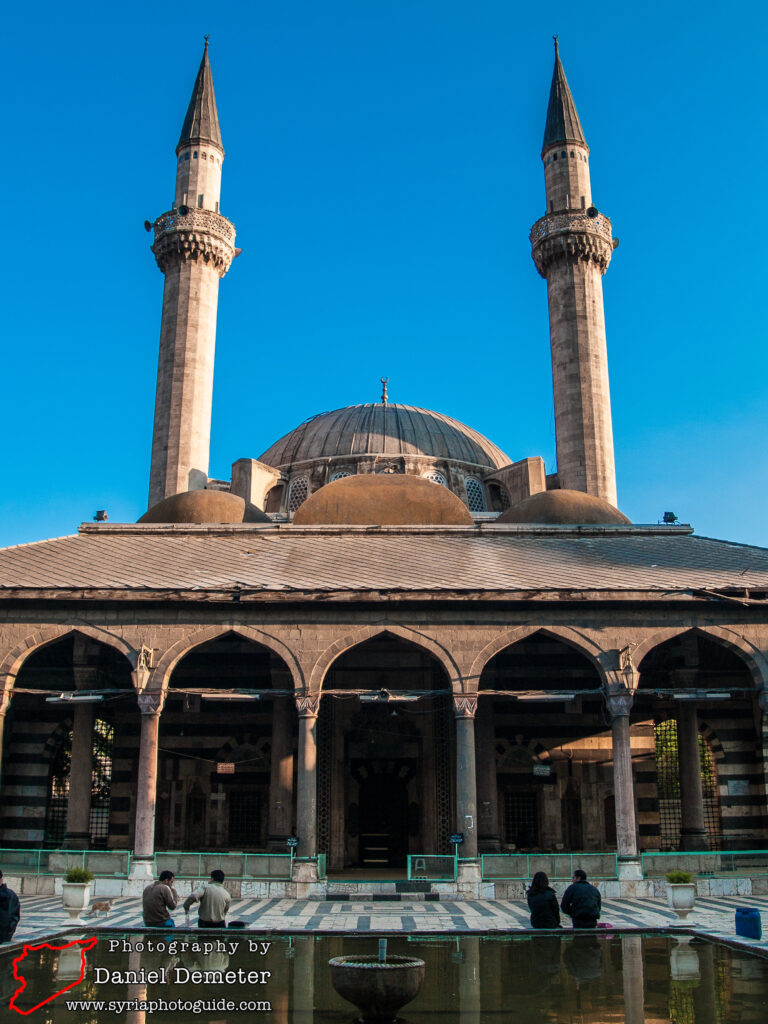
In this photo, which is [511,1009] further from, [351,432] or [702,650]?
[351,432]

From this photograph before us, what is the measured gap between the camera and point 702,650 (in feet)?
79.8

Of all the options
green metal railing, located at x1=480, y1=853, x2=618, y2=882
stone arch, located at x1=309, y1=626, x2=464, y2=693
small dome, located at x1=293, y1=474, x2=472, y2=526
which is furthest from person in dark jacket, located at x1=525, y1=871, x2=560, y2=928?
small dome, located at x1=293, y1=474, x2=472, y2=526

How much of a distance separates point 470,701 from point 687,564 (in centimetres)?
625

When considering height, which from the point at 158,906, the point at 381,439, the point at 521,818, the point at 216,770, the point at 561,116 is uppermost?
the point at 561,116

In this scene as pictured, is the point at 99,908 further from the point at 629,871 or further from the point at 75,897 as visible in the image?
the point at 629,871

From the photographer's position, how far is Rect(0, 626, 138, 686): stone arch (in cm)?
2000

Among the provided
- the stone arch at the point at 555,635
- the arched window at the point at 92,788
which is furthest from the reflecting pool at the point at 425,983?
the arched window at the point at 92,788

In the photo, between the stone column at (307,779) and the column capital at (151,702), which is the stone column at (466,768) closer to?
the stone column at (307,779)

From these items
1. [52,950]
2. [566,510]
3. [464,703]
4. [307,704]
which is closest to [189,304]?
[566,510]

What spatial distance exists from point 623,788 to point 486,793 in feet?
13.6

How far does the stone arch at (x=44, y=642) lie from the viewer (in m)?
20.0

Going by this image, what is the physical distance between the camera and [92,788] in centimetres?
→ 2477

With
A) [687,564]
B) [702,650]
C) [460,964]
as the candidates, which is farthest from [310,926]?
[702,650]

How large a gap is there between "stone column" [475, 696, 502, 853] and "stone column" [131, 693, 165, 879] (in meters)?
7.38
